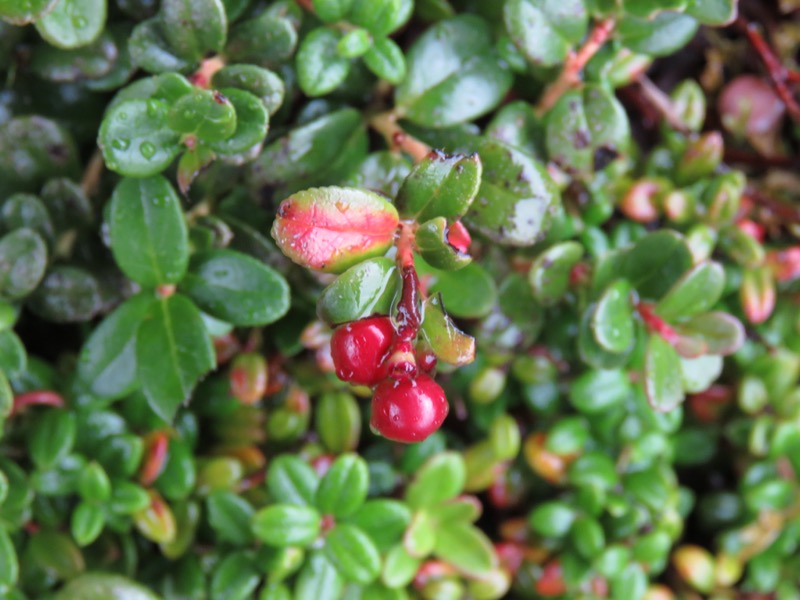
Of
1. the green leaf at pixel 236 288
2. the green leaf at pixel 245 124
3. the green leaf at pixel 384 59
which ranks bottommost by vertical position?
the green leaf at pixel 236 288

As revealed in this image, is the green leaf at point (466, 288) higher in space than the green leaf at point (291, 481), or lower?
higher

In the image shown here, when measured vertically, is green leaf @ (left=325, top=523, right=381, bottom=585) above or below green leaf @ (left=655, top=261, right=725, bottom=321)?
below

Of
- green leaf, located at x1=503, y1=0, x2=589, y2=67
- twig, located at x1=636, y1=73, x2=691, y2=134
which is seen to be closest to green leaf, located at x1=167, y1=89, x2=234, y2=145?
green leaf, located at x1=503, y1=0, x2=589, y2=67

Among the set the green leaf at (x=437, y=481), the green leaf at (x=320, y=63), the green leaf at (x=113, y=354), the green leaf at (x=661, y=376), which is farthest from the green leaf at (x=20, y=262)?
the green leaf at (x=661, y=376)

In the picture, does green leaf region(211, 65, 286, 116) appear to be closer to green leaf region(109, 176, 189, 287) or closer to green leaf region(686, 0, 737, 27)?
green leaf region(109, 176, 189, 287)

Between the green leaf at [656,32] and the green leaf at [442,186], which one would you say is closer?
the green leaf at [442,186]

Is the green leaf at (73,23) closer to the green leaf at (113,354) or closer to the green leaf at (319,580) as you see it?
the green leaf at (113,354)
